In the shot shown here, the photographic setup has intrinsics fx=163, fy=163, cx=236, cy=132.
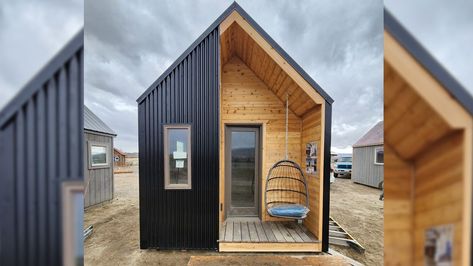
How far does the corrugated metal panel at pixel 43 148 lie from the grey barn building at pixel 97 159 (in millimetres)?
4709

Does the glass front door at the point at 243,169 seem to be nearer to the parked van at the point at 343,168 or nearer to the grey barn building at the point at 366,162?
the grey barn building at the point at 366,162

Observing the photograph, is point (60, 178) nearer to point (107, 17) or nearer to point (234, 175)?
point (107, 17)

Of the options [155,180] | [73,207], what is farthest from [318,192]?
[73,207]

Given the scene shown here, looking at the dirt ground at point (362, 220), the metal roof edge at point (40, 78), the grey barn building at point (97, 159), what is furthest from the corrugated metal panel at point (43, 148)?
the grey barn building at point (97, 159)

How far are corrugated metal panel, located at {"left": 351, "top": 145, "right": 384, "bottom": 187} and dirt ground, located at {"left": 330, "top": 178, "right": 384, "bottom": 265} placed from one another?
1.63 meters

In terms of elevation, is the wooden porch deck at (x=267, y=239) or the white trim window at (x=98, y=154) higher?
the white trim window at (x=98, y=154)

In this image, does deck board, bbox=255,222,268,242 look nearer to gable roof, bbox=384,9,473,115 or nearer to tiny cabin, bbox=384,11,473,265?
tiny cabin, bbox=384,11,473,265

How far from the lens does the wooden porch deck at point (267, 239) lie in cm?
270

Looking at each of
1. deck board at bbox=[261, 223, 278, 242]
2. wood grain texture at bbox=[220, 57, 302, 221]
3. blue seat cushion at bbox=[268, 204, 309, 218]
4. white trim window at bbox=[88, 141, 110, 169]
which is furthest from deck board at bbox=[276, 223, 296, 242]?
white trim window at bbox=[88, 141, 110, 169]

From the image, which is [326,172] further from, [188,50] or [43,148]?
[43,148]

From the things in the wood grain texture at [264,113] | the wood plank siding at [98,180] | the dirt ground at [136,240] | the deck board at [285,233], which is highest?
the wood grain texture at [264,113]

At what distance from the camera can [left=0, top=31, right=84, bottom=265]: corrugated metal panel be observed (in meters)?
0.90

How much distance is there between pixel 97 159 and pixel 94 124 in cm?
112

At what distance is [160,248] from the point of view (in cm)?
273
